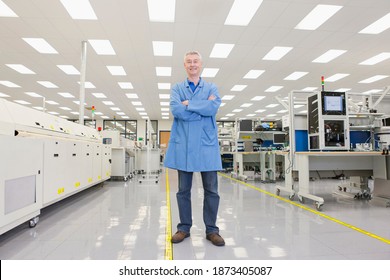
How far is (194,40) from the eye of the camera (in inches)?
218

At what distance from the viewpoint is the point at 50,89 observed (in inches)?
373

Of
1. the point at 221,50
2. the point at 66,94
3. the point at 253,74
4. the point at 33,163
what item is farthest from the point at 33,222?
the point at 66,94

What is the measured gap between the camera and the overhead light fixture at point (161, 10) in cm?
422

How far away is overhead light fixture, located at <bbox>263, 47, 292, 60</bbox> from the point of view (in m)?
6.01

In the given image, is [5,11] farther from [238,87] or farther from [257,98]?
[257,98]

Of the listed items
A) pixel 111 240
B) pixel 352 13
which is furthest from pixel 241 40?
pixel 111 240

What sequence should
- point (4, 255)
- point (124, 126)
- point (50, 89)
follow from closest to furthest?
point (4, 255) < point (50, 89) < point (124, 126)

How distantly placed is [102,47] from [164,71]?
2.15 metres

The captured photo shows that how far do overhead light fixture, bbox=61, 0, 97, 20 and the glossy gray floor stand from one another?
3431mm

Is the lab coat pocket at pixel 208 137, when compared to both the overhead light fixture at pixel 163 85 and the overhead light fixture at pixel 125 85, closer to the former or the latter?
the overhead light fixture at pixel 163 85

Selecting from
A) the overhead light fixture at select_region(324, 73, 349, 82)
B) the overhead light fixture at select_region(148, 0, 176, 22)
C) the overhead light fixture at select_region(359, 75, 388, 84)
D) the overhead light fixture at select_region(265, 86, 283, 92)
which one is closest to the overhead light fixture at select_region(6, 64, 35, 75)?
the overhead light fixture at select_region(148, 0, 176, 22)

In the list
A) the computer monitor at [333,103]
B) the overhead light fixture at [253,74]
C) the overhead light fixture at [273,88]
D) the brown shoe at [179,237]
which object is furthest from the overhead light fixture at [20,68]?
the overhead light fixture at [273,88]
